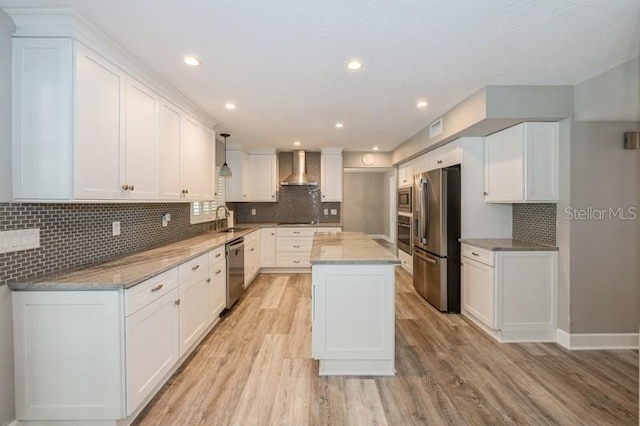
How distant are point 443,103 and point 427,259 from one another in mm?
1928

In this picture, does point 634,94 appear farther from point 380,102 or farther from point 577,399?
point 577,399

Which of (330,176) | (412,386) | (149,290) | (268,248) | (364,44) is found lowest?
(412,386)

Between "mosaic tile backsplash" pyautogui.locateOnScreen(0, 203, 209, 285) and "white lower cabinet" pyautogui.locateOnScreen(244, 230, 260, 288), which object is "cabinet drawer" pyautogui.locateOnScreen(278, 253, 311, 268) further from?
"mosaic tile backsplash" pyautogui.locateOnScreen(0, 203, 209, 285)

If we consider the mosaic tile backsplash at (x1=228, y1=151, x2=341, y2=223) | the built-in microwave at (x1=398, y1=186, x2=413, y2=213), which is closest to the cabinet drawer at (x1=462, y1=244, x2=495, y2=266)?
the built-in microwave at (x1=398, y1=186, x2=413, y2=213)

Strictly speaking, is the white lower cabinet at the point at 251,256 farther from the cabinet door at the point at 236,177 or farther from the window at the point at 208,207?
the cabinet door at the point at 236,177

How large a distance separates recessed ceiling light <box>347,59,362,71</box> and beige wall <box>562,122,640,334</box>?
2.12 m

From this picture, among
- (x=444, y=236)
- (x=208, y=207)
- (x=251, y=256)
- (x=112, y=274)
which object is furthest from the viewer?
(x=251, y=256)

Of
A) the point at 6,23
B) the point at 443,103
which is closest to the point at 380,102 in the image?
the point at 443,103

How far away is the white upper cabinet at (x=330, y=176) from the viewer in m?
5.86

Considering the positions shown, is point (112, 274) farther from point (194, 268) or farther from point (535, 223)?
point (535, 223)

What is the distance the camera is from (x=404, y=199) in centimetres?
534

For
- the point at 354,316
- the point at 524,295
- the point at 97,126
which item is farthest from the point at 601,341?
the point at 97,126

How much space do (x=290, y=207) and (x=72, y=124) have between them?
4.55 m

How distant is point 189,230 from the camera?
12.8 ft
